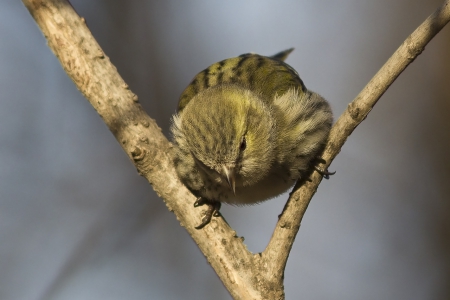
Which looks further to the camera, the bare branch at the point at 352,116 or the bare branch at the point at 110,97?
the bare branch at the point at 110,97

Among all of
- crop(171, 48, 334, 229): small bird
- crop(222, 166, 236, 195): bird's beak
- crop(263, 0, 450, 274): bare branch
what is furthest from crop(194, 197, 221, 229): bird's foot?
crop(263, 0, 450, 274): bare branch

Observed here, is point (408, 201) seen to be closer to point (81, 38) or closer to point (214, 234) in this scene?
point (214, 234)

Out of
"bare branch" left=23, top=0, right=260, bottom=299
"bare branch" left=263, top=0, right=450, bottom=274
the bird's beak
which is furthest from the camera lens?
"bare branch" left=23, top=0, right=260, bottom=299

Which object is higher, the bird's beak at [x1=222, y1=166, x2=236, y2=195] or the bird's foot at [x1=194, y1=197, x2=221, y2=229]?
the bird's beak at [x1=222, y1=166, x2=236, y2=195]

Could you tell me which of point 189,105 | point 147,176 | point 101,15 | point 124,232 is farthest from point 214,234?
point 101,15

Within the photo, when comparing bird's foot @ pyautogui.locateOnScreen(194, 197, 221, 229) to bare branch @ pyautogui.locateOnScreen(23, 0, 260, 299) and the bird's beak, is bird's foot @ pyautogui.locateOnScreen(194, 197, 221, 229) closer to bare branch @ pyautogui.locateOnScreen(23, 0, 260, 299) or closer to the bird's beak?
bare branch @ pyautogui.locateOnScreen(23, 0, 260, 299)

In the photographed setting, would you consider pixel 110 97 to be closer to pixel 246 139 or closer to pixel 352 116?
pixel 246 139

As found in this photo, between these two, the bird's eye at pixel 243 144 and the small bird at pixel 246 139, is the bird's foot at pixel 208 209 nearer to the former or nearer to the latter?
the small bird at pixel 246 139

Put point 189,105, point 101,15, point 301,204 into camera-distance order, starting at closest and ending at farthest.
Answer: point 301,204 → point 189,105 → point 101,15

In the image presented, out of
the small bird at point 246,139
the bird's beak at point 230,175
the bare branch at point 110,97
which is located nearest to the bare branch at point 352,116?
the small bird at point 246,139
